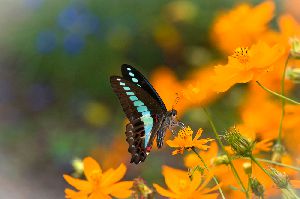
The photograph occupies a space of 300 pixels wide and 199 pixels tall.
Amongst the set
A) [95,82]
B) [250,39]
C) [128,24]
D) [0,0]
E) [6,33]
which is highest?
[0,0]

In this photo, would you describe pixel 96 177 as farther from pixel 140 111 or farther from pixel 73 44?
pixel 73 44

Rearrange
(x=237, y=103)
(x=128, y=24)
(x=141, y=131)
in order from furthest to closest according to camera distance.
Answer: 1. (x=128, y=24)
2. (x=237, y=103)
3. (x=141, y=131)

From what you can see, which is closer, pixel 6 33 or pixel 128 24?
pixel 128 24

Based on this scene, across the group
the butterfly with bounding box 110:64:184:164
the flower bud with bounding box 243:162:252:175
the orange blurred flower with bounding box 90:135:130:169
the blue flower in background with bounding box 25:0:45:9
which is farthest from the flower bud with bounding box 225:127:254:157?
the blue flower in background with bounding box 25:0:45:9

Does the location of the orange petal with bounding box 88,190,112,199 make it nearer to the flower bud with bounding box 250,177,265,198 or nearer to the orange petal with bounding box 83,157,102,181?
the orange petal with bounding box 83,157,102,181

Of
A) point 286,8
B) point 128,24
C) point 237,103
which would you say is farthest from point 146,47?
point 237,103

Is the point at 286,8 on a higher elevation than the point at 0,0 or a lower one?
lower

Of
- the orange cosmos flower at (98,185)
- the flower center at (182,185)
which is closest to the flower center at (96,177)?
the orange cosmos flower at (98,185)

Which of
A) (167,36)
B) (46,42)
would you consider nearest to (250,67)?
(167,36)

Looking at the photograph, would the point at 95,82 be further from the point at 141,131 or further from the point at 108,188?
the point at 108,188
